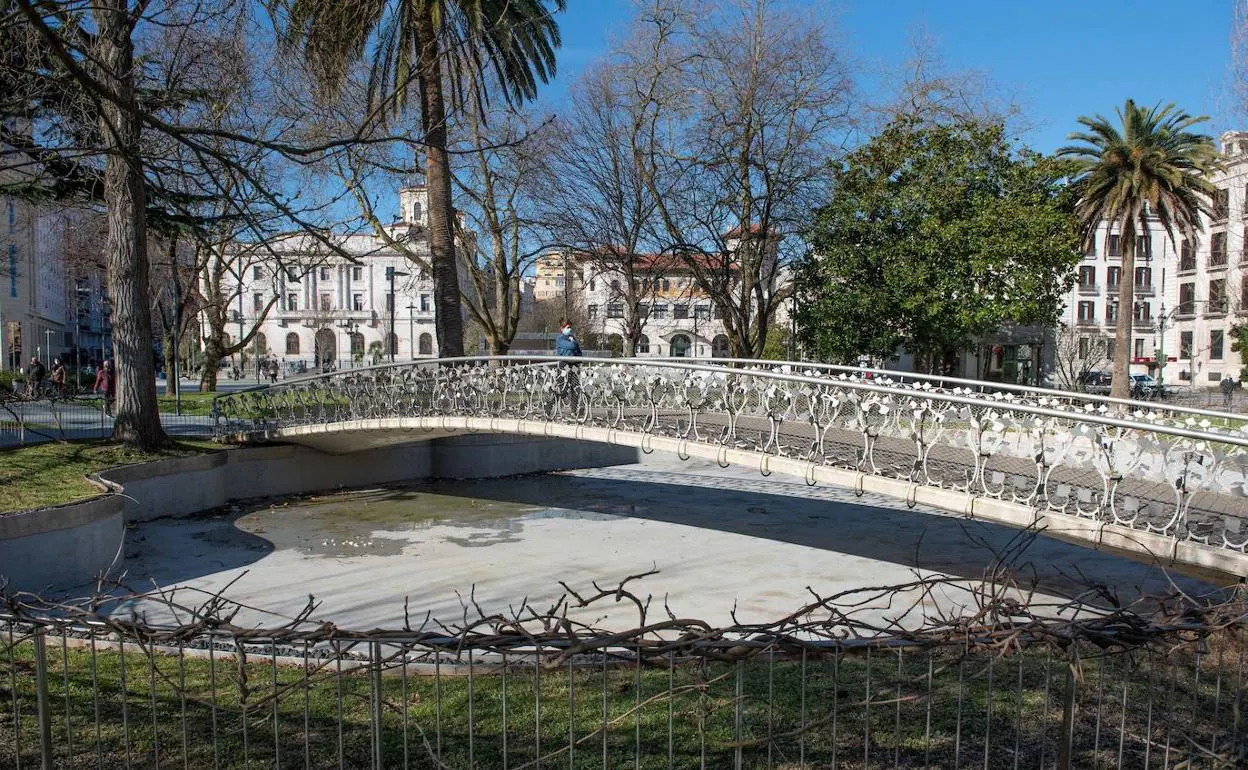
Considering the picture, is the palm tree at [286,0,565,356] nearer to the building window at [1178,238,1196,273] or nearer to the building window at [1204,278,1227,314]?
the building window at [1204,278,1227,314]

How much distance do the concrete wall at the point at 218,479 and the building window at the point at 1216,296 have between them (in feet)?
117

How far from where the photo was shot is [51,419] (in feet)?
54.0

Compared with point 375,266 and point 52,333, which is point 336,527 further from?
point 375,266

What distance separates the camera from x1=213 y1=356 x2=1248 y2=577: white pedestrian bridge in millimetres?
7605

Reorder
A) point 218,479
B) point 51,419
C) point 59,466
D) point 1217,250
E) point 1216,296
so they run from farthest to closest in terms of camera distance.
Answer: point 1217,250 → point 1216,296 → point 51,419 → point 218,479 → point 59,466

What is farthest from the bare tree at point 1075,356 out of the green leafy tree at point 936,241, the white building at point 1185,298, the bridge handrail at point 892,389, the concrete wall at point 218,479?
the bridge handrail at point 892,389

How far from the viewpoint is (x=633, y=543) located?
43.9ft

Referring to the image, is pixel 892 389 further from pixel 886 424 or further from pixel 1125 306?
pixel 1125 306

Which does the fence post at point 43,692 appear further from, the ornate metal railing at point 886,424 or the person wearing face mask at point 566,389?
the person wearing face mask at point 566,389

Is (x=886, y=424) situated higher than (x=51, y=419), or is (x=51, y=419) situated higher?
(x=886, y=424)

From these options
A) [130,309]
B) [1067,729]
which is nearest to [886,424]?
[1067,729]

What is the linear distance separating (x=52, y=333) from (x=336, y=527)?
5166 centimetres

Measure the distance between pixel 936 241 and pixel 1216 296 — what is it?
31.4m

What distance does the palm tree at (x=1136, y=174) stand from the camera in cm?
2559
